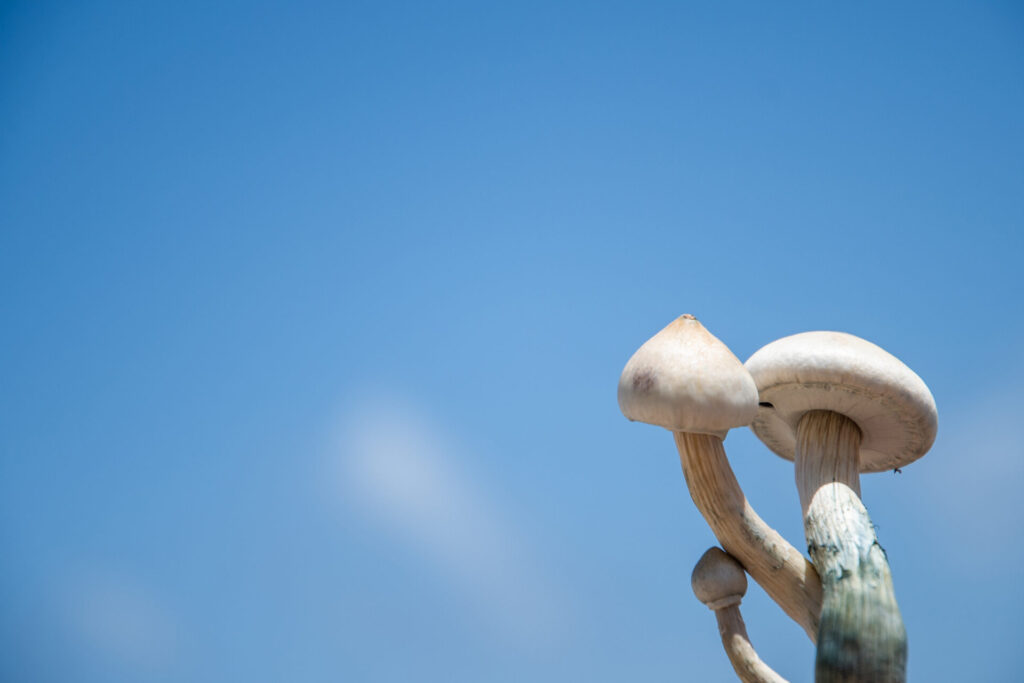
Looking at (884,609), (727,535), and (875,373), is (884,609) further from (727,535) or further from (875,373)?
(875,373)

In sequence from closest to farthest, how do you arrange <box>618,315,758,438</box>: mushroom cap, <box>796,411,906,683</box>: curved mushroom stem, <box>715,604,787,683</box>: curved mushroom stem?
<box>796,411,906,683</box>: curved mushroom stem → <box>618,315,758,438</box>: mushroom cap → <box>715,604,787,683</box>: curved mushroom stem

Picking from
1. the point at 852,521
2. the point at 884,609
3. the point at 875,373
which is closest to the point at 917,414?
the point at 875,373

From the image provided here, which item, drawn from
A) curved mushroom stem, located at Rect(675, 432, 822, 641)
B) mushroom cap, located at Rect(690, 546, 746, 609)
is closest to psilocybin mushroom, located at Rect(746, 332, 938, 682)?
curved mushroom stem, located at Rect(675, 432, 822, 641)

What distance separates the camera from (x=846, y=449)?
12.3ft

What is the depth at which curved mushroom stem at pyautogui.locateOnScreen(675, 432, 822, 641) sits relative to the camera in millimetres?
3460

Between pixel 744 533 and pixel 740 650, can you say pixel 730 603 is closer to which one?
pixel 740 650

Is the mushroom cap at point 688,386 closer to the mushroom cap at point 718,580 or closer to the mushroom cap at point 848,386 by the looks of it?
the mushroom cap at point 848,386

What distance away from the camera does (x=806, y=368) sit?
3512 mm

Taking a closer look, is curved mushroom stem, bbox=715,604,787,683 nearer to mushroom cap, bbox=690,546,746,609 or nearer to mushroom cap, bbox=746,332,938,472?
mushroom cap, bbox=690,546,746,609

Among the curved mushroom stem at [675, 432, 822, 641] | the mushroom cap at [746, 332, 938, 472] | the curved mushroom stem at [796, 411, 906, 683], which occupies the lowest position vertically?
the curved mushroom stem at [796, 411, 906, 683]

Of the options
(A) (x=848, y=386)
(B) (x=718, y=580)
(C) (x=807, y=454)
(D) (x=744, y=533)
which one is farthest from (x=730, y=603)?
(A) (x=848, y=386)

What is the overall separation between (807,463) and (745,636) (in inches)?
30.4

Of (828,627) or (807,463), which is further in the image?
(807,463)

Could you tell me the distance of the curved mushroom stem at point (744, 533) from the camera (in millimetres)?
3460
